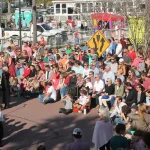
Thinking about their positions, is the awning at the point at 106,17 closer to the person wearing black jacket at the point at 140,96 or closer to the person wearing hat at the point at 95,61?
the person wearing hat at the point at 95,61

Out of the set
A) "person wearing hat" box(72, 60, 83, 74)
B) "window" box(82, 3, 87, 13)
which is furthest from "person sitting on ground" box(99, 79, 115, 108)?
"window" box(82, 3, 87, 13)

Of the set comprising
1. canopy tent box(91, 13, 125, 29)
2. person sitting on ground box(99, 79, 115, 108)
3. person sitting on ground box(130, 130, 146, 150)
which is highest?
canopy tent box(91, 13, 125, 29)

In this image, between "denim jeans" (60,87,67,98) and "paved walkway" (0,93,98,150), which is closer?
"paved walkway" (0,93,98,150)

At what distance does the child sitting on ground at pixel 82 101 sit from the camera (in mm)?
16123

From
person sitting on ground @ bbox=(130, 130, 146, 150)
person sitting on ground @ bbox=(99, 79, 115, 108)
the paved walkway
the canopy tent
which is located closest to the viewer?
person sitting on ground @ bbox=(130, 130, 146, 150)

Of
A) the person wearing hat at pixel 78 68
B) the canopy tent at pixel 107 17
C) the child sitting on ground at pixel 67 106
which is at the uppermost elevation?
the canopy tent at pixel 107 17

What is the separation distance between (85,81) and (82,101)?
5.07ft

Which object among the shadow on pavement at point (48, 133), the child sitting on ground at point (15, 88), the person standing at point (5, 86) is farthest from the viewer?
the child sitting on ground at point (15, 88)

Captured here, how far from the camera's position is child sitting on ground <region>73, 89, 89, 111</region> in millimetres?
16123

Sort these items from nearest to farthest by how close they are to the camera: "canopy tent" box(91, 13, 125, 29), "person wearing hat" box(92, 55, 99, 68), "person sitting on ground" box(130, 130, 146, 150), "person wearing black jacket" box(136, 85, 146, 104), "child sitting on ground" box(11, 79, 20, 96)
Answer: "person sitting on ground" box(130, 130, 146, 150)
"person wearing black jacket" box(136, 85, 146, 104)
"person wearing hat" box(92, 55, 99, 68)
"child sitting on ground" box(11, 79, 20, 96)
"canopy tent" box(91, 13, 125, 29)

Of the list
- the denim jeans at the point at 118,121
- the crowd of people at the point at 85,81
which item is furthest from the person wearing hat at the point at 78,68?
the denim jeans at the point at 118,121

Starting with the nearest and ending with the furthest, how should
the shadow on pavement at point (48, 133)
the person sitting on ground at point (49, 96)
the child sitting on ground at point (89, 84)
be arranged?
the shadow on pavement at point (48, 133), the child sitting on ground at point (89, 84), the person sitting on ground at point (49, 96)

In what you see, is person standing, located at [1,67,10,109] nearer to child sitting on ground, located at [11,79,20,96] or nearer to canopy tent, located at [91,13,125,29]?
child sitting on ground, located at [11,79,20,96]

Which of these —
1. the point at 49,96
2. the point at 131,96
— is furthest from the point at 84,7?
the point at 131,96
